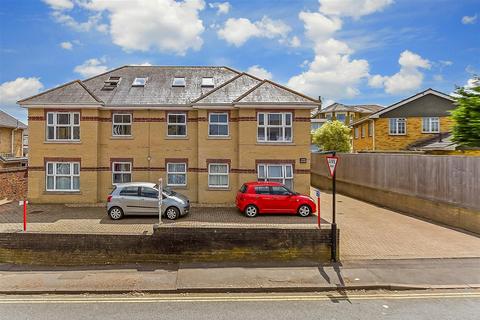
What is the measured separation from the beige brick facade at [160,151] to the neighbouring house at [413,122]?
14333 mm

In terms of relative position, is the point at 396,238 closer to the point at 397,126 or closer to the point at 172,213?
the point at 172,213

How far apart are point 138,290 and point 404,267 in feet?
24.4

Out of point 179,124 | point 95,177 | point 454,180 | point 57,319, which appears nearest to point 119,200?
point 95,177

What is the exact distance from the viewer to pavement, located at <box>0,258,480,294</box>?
7977 mm

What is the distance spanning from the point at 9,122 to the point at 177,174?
1005 inches

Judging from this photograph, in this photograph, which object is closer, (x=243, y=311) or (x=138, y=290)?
(x=243, y=311)

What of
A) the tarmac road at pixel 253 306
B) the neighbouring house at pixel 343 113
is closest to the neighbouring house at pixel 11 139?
the tarmac road at pixel 253 306

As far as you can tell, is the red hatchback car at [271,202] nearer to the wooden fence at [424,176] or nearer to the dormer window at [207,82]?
the wooden fence at [424,176]

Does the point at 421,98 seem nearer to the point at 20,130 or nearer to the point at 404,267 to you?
the point at 404,267

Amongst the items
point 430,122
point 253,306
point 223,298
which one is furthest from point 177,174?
point 430,122

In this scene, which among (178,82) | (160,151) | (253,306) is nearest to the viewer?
(253,306)

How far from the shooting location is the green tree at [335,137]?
33.3m

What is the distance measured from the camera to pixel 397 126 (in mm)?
27859

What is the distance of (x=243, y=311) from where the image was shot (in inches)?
268
